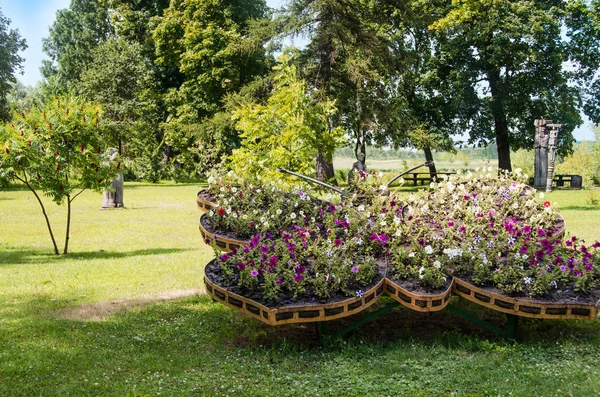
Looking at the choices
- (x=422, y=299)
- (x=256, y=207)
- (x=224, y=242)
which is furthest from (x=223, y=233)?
(x=422, y=299)

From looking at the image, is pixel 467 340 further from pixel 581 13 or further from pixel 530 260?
pixel 581 13

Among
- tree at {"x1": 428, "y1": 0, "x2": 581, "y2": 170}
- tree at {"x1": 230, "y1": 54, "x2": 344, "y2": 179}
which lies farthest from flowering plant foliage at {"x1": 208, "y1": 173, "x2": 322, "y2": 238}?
tree at {"x1": 428, "y1": 0, "x2": 581, "y2": 170}

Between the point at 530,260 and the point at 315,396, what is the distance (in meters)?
3.03

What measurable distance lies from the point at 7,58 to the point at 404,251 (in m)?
33.4

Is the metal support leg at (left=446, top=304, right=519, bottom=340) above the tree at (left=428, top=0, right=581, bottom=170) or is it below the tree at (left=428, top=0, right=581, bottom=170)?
below

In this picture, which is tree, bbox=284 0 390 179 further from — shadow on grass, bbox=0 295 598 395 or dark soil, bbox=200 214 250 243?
shadow on grass, bbox=0 295 598 395

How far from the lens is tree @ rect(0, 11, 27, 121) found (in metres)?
33.0

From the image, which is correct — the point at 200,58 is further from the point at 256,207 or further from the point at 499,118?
the point at 256,207

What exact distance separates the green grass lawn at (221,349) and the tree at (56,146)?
6.95 ft

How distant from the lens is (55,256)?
11.9 meters

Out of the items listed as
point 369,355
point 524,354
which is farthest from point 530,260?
point 369,355

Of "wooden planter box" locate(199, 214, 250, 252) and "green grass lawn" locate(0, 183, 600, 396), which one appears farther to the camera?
"wooden planter box" locate(199, 214, 250, 252)

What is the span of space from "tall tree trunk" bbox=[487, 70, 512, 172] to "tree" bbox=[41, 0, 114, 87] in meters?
25.5

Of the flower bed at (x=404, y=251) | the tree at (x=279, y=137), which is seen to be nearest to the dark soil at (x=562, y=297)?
the flower bed at (x=404, y=251)
